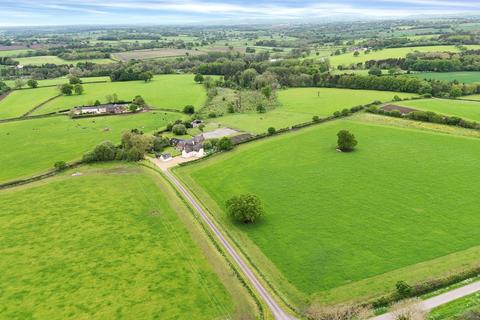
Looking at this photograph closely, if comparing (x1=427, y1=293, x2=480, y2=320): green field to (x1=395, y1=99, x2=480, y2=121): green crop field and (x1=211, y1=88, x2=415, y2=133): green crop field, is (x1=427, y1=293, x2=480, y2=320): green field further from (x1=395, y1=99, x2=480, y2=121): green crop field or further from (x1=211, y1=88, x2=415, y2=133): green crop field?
(x1=395, y1=99, x2=480, y2=121): green crop field

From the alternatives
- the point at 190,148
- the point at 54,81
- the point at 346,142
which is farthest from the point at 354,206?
the point at 54,81

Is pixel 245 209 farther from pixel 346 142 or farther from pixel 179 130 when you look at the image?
pixel 179 130

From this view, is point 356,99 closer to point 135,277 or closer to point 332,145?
point 332,145

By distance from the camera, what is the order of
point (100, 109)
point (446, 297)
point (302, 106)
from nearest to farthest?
point (446, 297), point (100, 109), point (302, 106)

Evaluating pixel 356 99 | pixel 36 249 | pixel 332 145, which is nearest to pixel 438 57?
pixel 356 99

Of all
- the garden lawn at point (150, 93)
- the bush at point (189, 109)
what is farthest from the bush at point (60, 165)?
the garden lawn at point (150, 93)

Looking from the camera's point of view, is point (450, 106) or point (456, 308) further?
point (450, 106)
